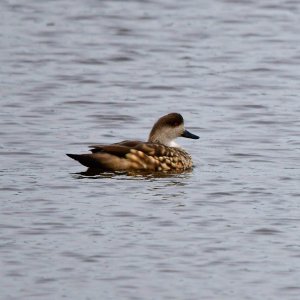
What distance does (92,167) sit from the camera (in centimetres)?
1344

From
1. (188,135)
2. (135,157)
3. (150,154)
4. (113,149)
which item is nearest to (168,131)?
(188,135)

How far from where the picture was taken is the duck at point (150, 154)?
529 inches

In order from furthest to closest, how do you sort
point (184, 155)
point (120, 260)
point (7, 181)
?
1. point (184, 155)
2. point (7, 181)
3. point (120, 260)

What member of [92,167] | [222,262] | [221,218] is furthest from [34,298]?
[92,167]

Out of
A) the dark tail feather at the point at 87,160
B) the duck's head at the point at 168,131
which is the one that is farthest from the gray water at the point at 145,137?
the duck's head at the point at 168,131

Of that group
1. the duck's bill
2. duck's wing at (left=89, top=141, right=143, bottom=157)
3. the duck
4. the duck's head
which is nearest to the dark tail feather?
the duck

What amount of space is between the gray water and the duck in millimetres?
190

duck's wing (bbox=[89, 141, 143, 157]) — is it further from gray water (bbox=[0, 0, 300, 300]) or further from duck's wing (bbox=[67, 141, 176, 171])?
gray water (bbox=[0, 0, 300, 300])

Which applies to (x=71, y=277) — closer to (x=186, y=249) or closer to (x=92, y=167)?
(x=186, y=249)

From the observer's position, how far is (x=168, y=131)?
14.4m

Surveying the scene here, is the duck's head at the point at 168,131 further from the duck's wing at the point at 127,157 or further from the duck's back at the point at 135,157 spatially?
the duck's wing at the point at 127,157

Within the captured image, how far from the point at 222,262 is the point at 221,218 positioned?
1.32m

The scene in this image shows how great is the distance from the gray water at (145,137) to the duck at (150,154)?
19 centimetres

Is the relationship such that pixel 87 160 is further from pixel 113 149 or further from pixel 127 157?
pixel 127 157
